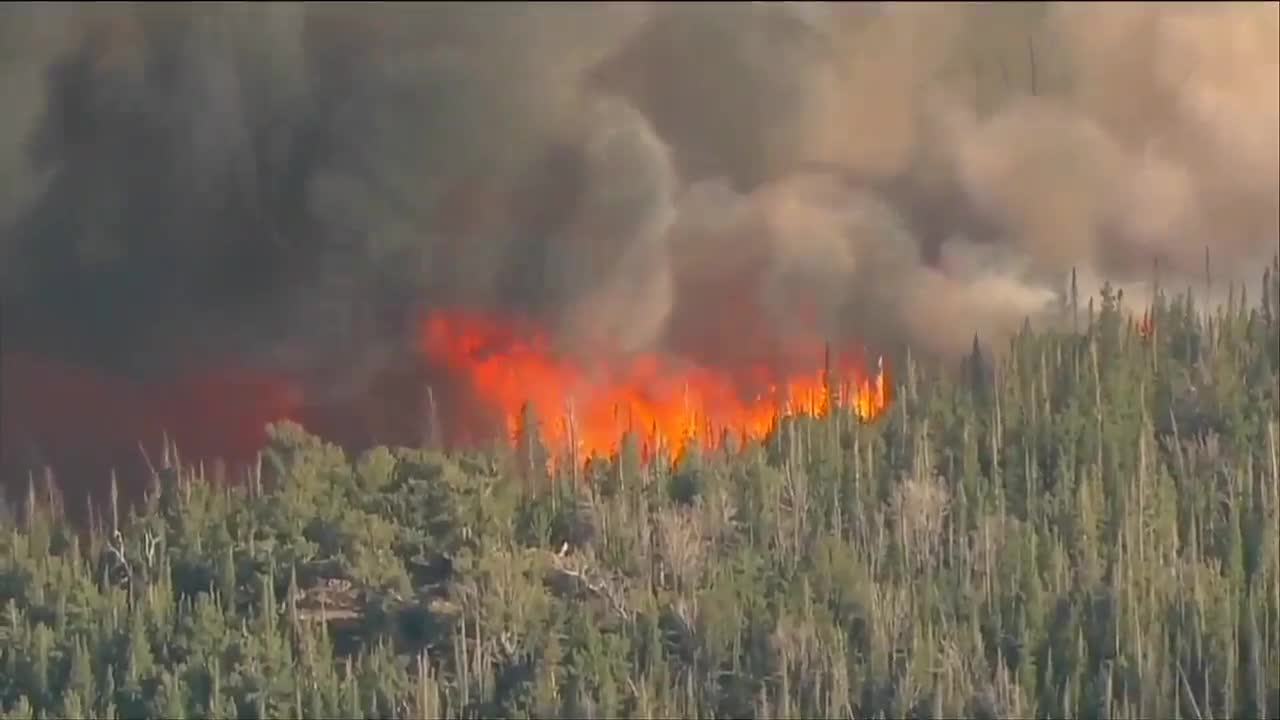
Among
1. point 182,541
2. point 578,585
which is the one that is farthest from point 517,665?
point 182,541

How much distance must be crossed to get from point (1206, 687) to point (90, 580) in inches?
649

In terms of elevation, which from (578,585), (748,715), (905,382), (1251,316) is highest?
(1251,316)

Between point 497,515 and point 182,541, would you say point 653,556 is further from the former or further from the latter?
point 182,541

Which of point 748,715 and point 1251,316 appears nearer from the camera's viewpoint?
point 748,715

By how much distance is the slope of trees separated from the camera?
103 feet

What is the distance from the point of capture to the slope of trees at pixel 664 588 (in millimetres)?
31312

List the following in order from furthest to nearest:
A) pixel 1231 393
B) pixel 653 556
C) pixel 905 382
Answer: pixel 1231 393 → pixel 905 382 → pixel 653 556

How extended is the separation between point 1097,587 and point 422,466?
11050 mm

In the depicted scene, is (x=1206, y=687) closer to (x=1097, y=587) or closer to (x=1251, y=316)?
(x=1097, y=587)

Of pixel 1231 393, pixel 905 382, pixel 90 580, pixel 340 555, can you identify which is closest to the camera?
pixel 90 580

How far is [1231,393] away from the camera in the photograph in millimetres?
45844

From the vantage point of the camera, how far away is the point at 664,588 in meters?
35.8

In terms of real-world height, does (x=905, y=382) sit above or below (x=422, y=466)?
above

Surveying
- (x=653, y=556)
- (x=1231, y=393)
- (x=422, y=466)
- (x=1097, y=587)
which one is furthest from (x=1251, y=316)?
(x=422, y=466)
